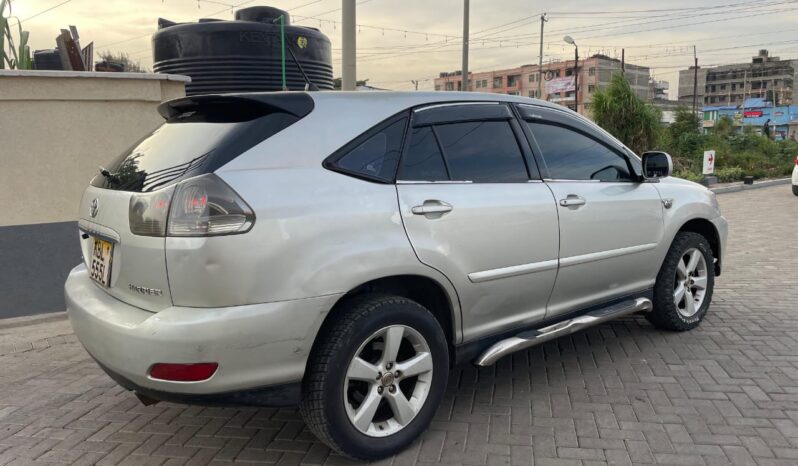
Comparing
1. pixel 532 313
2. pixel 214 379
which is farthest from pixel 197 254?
pixel 532 313

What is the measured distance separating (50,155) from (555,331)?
4.39 meters

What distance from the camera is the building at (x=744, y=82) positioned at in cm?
11418

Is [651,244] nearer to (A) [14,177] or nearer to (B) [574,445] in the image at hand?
(B) [574,445]

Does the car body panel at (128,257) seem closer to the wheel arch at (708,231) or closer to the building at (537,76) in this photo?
the wheel arch at (708,231)

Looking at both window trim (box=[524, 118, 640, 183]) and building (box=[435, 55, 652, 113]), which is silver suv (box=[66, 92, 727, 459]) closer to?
window trim (box=[524, 118, 640, 183])

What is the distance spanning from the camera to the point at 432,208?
2896 millimetres


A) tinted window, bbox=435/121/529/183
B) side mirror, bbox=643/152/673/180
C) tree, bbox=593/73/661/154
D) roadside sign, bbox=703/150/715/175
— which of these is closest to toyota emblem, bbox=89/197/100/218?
tinted window, bbox=435/121/529/183

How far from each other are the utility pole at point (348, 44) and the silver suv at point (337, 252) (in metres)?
4.26

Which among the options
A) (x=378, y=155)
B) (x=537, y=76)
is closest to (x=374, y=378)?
(x=378, y=155)

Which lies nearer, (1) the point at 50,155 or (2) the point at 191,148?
(2) the point at 191,148

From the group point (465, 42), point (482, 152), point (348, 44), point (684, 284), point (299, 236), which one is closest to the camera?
point (299, 236)

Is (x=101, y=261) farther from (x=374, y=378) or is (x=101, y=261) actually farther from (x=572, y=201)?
(x=572, y=201)

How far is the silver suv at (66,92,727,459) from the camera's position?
2.37m

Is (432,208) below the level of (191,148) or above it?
below
